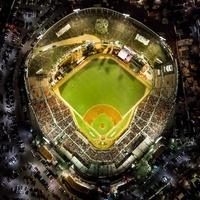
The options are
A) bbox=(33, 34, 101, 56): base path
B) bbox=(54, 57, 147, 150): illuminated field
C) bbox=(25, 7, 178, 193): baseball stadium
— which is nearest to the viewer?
bbox=(25, 7, 178, 193): baseball stadium

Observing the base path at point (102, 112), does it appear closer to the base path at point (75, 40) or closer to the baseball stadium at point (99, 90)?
the baseball stadium at point (99, 90)

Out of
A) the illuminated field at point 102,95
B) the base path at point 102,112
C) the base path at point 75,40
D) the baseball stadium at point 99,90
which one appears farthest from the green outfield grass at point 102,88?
the base path at point 75,40

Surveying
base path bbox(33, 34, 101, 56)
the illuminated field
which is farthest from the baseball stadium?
the illuminated field

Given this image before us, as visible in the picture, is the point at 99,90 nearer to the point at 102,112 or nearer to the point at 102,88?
the point at 102,88

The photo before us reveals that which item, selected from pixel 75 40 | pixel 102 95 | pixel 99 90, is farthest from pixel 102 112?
pixel 75 40

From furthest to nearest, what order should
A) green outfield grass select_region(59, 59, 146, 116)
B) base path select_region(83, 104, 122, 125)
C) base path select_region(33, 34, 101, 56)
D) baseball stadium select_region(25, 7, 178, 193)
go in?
green outfield grass select_region(59, 59, 146, 116), base path select_region(83, 104, 122, 125), base path select_region(33, 34, 101, 56), baseball stadium select_region(25, 7, 178, 193)

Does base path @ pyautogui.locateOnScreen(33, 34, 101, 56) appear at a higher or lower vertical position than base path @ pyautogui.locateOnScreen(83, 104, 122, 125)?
higher

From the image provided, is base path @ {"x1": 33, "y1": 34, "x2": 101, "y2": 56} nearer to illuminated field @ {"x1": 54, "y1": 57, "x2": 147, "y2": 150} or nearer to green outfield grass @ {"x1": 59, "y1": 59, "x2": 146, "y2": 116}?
illuminated field @ {"x1": 54, "y1": 57, "x2": 147, "y2": 150}
